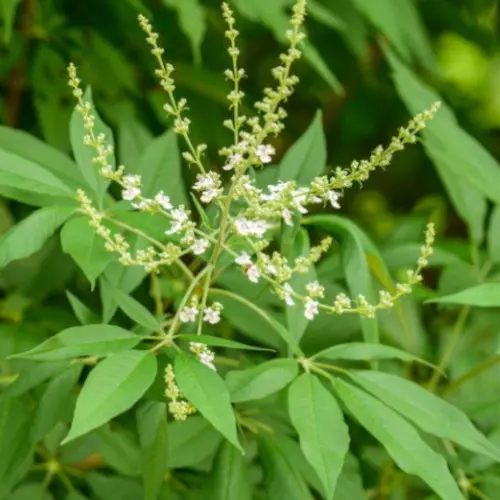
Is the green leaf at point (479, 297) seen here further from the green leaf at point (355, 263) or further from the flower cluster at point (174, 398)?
the flower cluster at point (174, 398)

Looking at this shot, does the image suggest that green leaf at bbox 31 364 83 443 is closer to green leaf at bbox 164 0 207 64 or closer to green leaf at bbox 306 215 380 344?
green leaf at bbox 306 215 380 344

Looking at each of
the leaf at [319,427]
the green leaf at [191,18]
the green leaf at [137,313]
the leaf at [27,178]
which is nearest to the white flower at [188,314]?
the green leaf at [137,313]

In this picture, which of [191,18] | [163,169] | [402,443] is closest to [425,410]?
[402,443]

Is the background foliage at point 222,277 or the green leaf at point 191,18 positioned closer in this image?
the background foliage at point 222,277

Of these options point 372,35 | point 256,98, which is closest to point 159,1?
point 256,98

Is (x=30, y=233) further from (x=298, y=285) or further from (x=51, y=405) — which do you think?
(x=298, y=285)

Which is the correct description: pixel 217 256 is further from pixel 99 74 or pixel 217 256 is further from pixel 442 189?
pixel 442 189
